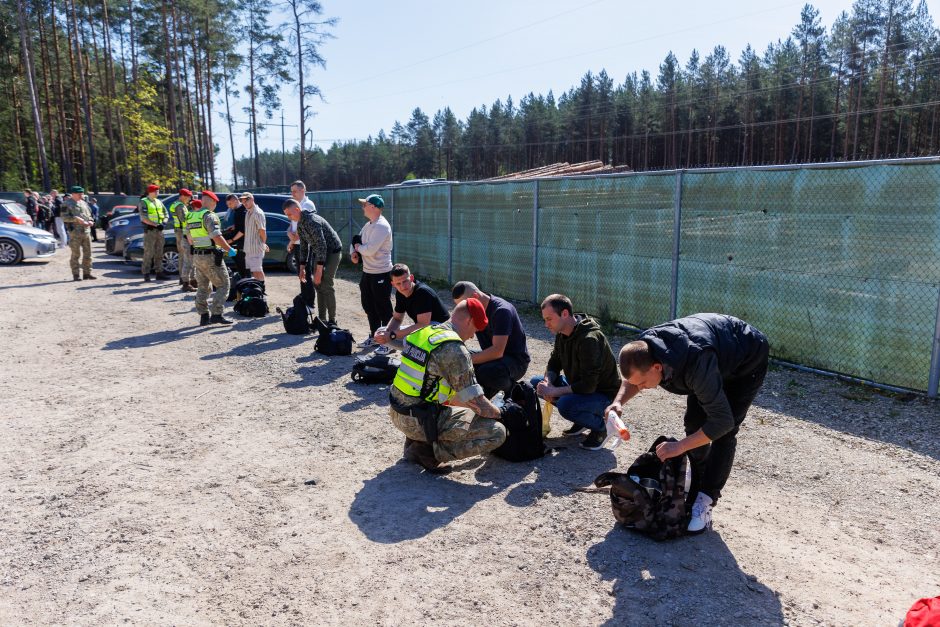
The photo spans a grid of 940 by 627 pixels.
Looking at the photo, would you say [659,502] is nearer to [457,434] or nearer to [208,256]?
[457,434]

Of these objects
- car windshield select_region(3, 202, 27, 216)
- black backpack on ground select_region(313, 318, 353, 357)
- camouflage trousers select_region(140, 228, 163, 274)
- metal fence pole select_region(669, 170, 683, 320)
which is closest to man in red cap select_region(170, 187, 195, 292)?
camouflage trousers select_region(140, 228, 163, 274)

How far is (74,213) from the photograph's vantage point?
535 inches

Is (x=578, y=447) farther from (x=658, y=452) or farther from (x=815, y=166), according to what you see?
(x=815, y=166)

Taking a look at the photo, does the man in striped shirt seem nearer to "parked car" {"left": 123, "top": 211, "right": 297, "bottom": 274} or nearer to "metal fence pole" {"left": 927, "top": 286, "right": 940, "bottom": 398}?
"parked car" {"left": 123, "top": 211, "right": 297, "bottom": 274}

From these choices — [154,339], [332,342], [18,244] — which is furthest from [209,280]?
[18,244]

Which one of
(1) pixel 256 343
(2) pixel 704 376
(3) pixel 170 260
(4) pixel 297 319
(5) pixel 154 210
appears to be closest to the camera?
(2) pixel 704 376

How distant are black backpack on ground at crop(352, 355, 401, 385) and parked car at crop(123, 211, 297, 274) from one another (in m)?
8.78

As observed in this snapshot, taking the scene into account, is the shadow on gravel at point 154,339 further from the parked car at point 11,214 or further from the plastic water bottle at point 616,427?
the parked car at point 11,214

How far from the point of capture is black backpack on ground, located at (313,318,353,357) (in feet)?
27.3

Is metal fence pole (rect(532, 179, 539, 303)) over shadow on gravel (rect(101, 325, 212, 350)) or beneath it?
over

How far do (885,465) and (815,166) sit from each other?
11.0ft

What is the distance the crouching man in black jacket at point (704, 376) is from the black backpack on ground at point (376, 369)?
3583mm

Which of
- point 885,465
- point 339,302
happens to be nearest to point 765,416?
point 885,465

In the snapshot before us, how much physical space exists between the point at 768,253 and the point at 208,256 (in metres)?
7.61
